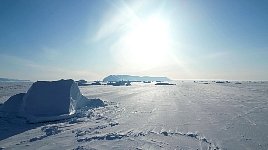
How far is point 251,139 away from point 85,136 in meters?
5.87

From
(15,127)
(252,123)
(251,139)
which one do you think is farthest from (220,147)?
(15,127)

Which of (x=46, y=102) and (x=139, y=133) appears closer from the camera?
(x=139, y=133)

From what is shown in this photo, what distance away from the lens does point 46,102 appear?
13.8 m

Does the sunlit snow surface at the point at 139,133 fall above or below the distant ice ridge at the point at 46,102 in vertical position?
below

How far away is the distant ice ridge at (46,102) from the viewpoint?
13133 mm

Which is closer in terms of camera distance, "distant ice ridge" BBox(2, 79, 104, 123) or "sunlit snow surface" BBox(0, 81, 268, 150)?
"sunlit snow surface" BBox(0, 81, 268, 150)

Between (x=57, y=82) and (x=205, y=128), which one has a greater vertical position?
(x=57, y=82)

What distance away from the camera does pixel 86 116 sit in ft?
46.8

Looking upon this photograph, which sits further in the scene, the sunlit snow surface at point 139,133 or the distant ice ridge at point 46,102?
the distant ice ridge at point 46,102

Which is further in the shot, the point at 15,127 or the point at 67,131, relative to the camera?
the point at 15,127

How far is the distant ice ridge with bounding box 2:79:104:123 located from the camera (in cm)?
1313

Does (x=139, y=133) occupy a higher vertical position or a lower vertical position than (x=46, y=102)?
lower

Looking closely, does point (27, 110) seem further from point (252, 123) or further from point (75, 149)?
point (252, 123)

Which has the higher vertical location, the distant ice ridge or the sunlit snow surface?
the distant ice ridge
